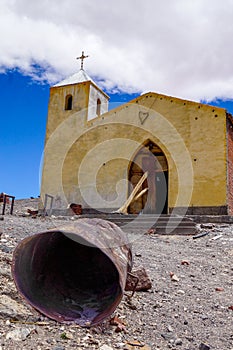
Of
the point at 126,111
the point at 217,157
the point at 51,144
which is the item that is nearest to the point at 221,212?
the point at 217,157

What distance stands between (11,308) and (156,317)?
151 centimetres

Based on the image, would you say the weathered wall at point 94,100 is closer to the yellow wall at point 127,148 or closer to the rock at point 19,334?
the yellow wall at point 127,148

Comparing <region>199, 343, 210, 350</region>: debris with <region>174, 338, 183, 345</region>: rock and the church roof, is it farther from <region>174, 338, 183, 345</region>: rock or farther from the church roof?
the church roof

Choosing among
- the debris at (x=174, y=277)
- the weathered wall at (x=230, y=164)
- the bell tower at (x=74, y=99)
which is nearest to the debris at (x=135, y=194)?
the weathered wall at (x=230, y=164)

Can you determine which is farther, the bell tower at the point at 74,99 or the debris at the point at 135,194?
the bell tower at the point at 74,99

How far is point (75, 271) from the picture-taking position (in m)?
4.41

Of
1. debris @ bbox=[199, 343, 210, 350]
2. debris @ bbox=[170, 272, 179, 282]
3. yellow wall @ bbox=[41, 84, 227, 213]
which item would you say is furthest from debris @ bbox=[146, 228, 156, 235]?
debris @ bbox=[199, 343, 210, 350]

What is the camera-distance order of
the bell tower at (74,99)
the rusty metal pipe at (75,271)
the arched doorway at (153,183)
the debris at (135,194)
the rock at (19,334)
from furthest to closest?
the bell tower at (74,99)
the arched doorway at (153,183)
the debris at (135,194)
the rusty metal pipe at (75,271)
the rock at (19,334)

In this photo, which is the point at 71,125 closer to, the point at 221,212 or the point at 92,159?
the point at 92,159

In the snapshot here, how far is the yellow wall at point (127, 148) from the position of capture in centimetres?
1469

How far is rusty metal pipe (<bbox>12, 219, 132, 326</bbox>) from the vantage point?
351 cm

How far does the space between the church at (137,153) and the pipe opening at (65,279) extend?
10.4 metres

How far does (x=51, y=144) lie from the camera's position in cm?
1939

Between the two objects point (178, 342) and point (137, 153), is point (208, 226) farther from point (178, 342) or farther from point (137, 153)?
point (178, 342)
